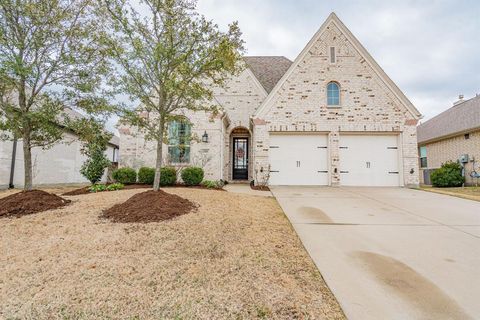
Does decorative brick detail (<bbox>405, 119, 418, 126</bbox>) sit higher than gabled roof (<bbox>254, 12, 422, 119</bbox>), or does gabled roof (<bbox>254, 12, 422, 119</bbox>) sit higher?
gabled roof (<bbox>254, 12, 422, 119</bbox>)

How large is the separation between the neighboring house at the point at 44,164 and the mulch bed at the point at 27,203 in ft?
9.53

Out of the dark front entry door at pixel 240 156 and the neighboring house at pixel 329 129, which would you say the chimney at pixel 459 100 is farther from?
the dark front entry door at pixel 240 156

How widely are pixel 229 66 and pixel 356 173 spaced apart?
805 cm

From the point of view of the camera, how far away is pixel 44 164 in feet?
40.1

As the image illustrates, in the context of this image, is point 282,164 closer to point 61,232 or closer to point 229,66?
point 229,66

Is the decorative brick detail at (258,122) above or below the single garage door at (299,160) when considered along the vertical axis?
above

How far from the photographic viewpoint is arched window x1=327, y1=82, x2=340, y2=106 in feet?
34.4

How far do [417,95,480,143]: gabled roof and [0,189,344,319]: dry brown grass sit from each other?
15409mm

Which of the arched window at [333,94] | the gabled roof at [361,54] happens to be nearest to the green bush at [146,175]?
the gabled roof at [361,54]

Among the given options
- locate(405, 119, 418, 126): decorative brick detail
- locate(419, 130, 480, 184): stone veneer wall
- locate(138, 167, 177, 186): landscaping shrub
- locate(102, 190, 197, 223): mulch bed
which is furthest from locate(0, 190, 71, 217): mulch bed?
locate(419, 130, 480, 184): stone veneer wall

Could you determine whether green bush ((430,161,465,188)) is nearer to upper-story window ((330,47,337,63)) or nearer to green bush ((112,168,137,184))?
upper-story window ((330,47,337,63))

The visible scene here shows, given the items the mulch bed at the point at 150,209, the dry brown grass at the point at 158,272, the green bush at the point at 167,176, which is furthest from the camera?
the green bush at the point at 167,176

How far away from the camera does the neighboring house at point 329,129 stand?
33.3 feet

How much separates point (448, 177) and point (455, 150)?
150 inches
